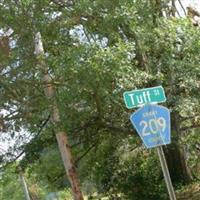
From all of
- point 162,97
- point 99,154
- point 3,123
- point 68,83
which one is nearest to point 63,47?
point 68,83

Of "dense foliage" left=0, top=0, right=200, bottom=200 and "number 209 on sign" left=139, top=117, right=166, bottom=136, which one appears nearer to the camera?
"number 209 on sign" left=139, top=117, right=166, bottom=136

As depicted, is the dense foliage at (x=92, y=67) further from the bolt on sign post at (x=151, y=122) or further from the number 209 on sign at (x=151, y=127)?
the number 209 on sign at (x=151, y=127)

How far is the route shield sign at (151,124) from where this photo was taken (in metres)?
8.34

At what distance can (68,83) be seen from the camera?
13.8m

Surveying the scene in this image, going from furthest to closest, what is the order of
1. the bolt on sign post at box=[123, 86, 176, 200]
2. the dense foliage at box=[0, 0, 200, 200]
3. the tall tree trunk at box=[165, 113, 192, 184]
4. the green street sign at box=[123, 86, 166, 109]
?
the tall tree trunk at box=[165, 113, 192, 184] → the dense foliage at box=[0, 0, 200, 200] → the green street sign at box=[123, 86, 166, 109] → the bolt on sign post at box=[123, 86, 176, 200]

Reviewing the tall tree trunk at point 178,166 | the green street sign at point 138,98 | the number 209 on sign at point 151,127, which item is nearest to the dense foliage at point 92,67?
the tall tree trunk at point 178,166

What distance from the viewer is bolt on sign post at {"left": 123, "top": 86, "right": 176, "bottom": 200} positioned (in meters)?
8.33

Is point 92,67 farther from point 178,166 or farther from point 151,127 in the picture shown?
point 178,166

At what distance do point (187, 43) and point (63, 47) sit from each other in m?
3.63

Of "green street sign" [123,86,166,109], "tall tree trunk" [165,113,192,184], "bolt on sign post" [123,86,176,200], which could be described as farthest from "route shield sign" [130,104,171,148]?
"tall tree trunk" [165,113,192,184]

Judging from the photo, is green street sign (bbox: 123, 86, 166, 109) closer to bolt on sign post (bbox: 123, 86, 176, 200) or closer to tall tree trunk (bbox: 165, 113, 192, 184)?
bolt on sign post (bbox: 123, 86, 176, 200)

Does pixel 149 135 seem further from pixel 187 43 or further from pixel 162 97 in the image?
pixel 187 43

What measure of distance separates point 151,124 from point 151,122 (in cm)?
4

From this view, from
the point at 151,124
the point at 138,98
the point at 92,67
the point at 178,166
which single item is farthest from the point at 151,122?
the point at 178,166
